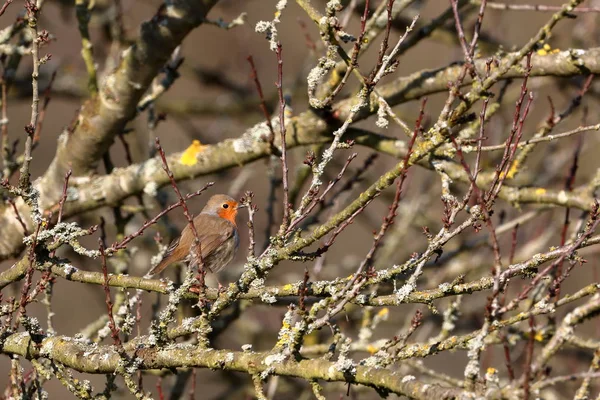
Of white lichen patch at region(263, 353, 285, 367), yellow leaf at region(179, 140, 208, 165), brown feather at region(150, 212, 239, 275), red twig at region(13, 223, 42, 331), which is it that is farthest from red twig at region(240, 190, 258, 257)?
brown feather at region(150, 212, 239, 275)

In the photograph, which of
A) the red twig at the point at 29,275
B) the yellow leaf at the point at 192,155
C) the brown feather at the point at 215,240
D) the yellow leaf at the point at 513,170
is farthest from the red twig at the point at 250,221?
the brown feather at the point at 215,240

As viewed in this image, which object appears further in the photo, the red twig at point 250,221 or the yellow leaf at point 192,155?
the yellow leaf at point 192,155

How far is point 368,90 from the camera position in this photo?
10.2ft

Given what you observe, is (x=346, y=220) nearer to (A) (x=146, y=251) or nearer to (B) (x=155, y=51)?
(B) (x=155, y=51)

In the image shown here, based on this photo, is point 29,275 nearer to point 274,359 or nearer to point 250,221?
point 250,221

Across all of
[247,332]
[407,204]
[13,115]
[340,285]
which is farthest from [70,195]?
[13,115]

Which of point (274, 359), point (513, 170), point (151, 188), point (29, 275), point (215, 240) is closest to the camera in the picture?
point (274, 359)

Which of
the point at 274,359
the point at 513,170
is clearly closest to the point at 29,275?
the point at 274,359

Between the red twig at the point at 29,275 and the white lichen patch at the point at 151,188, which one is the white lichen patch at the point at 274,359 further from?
the white lichen patch at the point at 151,188

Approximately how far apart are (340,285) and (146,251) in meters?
5.32

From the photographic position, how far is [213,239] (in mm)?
5512

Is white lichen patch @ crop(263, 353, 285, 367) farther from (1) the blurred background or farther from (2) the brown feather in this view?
(2) the brown feather

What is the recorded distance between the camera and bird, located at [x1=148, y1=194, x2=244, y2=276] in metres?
5.01

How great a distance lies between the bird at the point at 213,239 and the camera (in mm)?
5012
